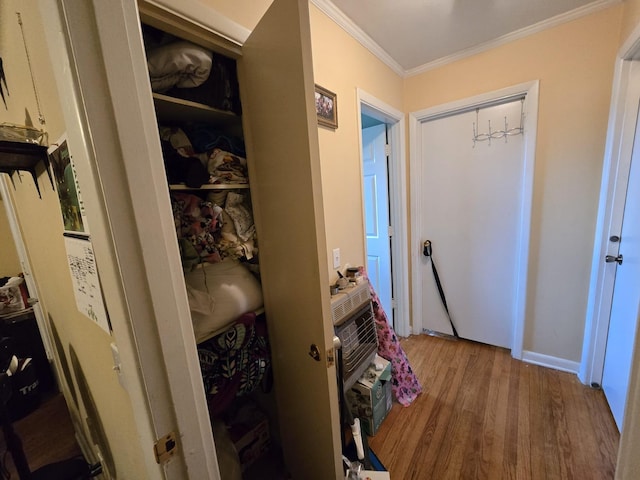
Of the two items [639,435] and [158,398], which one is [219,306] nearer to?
[158,398]

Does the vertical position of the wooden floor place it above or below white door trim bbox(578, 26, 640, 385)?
below

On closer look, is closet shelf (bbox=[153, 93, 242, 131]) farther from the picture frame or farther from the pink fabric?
the pink fabric

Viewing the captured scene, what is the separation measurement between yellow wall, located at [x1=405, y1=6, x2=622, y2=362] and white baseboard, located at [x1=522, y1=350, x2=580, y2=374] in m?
0.04

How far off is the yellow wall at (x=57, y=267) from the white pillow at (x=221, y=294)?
0.98ft

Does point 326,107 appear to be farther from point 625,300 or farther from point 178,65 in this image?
point 625,300

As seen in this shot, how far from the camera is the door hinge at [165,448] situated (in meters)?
0.53

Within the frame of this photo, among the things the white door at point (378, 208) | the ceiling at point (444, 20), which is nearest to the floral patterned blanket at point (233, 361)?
the white door at point (378, 208)

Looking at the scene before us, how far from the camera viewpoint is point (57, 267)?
1.08 metres

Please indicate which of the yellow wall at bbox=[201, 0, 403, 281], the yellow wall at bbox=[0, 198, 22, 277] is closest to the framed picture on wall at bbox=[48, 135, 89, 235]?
the yellow wall at bbox=[201, 0, 403, 281]

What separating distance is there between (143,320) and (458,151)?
2.41 metres

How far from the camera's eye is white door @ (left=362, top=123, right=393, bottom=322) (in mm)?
2312

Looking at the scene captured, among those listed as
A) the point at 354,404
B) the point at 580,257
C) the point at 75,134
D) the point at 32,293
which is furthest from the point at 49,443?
the point at 580,257

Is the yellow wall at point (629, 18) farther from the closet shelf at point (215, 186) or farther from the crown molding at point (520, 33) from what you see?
the closet shelf at point (215, 186)

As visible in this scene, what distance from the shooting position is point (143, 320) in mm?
493
